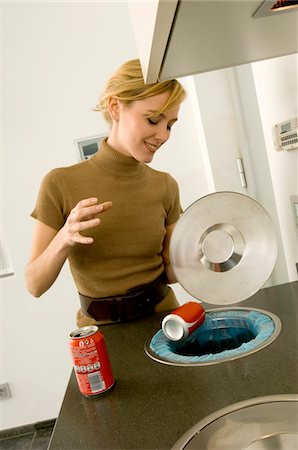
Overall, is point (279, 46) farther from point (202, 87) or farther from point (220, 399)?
point (202, 87)

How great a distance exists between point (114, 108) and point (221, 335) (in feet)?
2.60

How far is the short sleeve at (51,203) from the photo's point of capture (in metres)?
1.27

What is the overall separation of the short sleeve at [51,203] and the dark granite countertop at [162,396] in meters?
0.52

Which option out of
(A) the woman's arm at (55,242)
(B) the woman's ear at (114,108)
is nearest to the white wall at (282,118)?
(B) the woman's ear at (114,108)

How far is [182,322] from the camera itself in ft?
3.18

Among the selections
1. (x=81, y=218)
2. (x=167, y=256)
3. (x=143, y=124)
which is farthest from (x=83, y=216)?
(x=167, y=256)

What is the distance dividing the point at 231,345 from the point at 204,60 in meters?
0.73

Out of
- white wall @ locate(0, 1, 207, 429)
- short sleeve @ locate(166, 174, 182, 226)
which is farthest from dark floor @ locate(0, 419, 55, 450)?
short sleeve @ locate(166, 174, 182, 226)

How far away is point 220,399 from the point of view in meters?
0.70

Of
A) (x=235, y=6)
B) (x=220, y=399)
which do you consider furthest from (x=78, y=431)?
(x=235, y=6)

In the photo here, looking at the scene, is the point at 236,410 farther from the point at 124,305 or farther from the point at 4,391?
the point at 4,391

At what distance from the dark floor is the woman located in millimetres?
1518

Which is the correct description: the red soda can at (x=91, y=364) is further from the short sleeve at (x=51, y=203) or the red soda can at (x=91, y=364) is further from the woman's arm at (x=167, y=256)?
the woman's arm at (x=167, y=256)

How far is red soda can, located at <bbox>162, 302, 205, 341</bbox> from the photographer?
97 centimetres
